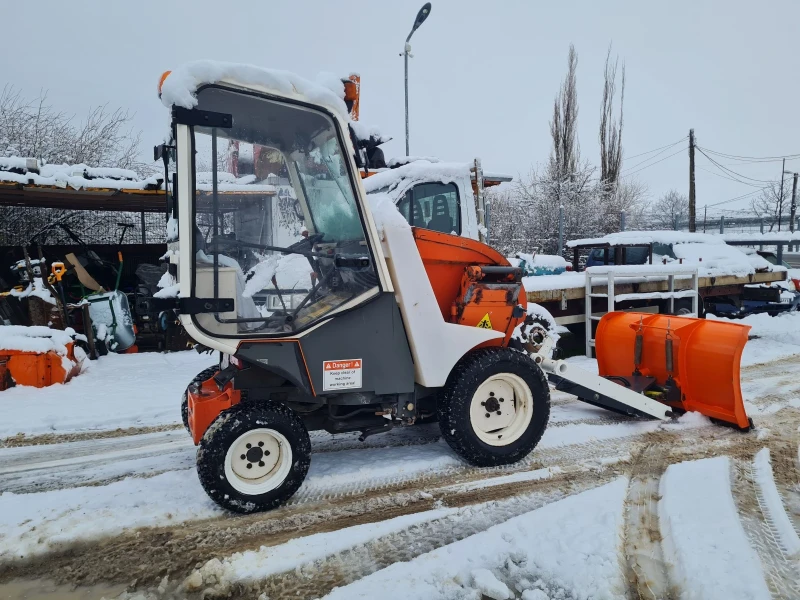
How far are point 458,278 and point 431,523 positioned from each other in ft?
5.26

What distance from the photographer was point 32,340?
20.0 feet

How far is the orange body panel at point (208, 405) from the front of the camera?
125 inches

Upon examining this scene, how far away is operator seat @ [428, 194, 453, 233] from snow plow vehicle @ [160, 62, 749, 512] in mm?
2212

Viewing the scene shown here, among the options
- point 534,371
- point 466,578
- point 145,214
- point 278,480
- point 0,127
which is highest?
point 0,127

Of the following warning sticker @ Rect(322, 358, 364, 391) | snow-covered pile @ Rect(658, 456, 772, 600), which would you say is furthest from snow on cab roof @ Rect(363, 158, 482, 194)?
snow-covered pile @ Rect(658, 456, 772, 600)

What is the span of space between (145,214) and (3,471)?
26.5 feet

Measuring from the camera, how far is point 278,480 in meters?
3.06

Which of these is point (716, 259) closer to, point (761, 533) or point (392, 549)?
point (761, 533)

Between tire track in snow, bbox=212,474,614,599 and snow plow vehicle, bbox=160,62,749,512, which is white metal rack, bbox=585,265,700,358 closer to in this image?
snow plow vehicle, bbox=160,62,749,512

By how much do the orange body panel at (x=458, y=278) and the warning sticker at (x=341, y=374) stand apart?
765 millimetres

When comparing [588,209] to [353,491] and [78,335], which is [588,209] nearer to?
[78,335]

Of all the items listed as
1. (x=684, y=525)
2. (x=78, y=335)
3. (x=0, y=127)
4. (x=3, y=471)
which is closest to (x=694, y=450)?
(x=684, y=525)

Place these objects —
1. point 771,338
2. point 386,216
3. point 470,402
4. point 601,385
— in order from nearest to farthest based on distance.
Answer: point 386,216 < point 470,402 < point 601,385 < point 771,338

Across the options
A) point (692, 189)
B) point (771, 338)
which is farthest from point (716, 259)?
point (692, 189)
